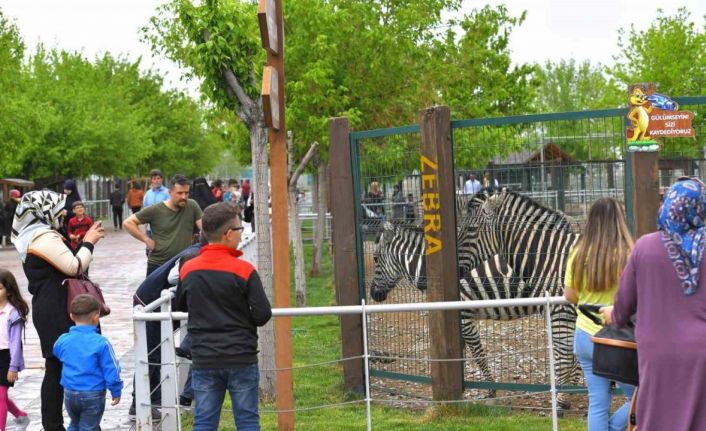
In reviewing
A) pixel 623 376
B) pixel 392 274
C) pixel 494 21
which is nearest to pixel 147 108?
pixel 494 21

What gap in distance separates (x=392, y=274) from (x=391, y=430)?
213 cm

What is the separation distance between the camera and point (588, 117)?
344 inches

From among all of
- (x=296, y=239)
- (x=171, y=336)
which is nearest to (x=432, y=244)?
(x=171, y=336)

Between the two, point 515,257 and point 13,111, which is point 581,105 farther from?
point 515,257

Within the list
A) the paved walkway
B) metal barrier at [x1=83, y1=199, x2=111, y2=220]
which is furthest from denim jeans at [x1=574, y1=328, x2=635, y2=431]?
metal barrier at [x1=83, y1=199, x2=111, y2=220]

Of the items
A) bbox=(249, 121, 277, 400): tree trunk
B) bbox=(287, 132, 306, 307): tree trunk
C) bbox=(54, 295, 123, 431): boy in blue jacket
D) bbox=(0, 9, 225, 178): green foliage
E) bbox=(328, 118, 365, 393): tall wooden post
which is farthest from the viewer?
bbox=(0, 9, 225, 178): green foliage

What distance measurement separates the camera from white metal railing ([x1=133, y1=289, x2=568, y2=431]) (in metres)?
6.70

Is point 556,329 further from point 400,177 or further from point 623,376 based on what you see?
point 623,376

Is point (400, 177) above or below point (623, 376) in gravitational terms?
above

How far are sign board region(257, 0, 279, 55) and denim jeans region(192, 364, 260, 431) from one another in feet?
9.29

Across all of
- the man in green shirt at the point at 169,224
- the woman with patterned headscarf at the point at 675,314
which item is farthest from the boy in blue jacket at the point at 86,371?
the man in green shirt at the point at 169,224

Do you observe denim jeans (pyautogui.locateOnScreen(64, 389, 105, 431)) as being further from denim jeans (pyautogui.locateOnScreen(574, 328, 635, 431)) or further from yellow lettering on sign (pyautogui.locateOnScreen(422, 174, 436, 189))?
yellow lettering on sign (pyautogui.locateOnScreen(422, 174, 436, 189))

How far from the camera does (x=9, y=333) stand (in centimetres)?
812

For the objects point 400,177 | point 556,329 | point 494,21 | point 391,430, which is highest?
point 494,21
